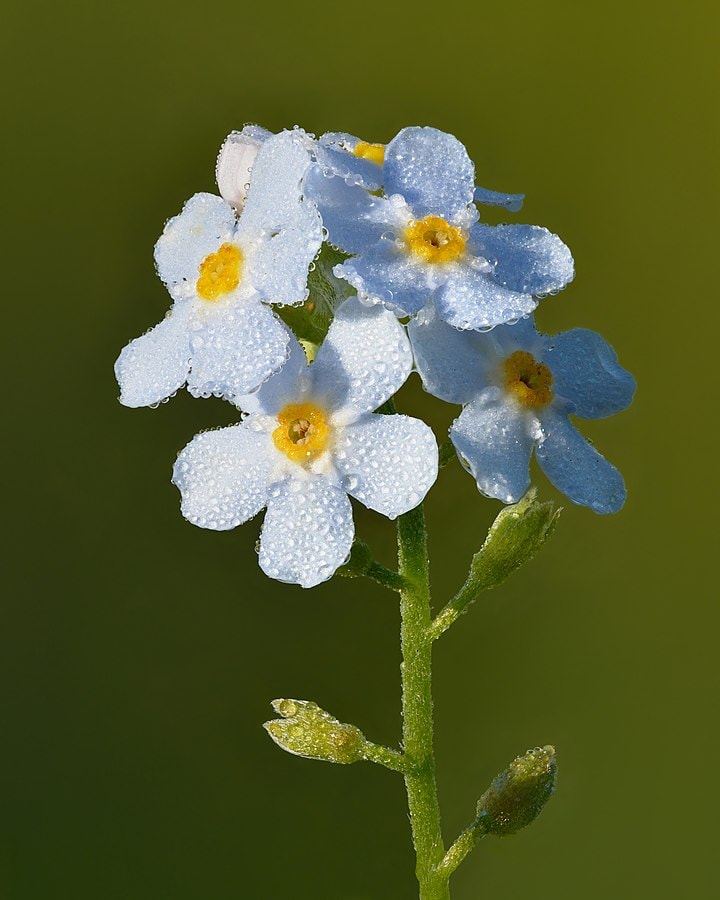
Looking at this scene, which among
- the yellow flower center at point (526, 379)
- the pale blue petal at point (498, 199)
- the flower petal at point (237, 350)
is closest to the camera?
the flower petal at point (237, 350)

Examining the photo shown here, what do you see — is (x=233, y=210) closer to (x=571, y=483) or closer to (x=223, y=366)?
(x=223, y=366)

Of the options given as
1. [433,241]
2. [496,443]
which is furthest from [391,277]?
[496,443]

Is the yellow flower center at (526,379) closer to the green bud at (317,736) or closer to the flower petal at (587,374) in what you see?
the flower petal at (587,374)

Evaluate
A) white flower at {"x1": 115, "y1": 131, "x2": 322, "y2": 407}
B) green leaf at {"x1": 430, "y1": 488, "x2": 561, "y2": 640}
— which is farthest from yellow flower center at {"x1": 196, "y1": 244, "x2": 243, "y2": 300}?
green leaf at {"x1": 430, "y1": 488, "x2": 561, "y2": 640}

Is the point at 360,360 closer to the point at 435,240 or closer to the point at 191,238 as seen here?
the point at 435,240

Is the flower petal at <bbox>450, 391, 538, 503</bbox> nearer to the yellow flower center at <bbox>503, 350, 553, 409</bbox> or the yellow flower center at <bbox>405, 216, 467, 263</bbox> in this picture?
the yellow flower center at <bbox>503, 350, 553, 409</bbox>

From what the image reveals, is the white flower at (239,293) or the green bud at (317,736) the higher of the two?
the white flower at (239,293)

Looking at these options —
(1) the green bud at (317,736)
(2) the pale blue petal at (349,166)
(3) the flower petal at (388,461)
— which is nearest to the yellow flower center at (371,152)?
(2) the pale blue petal at (349,166)

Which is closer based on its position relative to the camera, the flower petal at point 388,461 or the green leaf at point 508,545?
the flower petal at point 388,461
